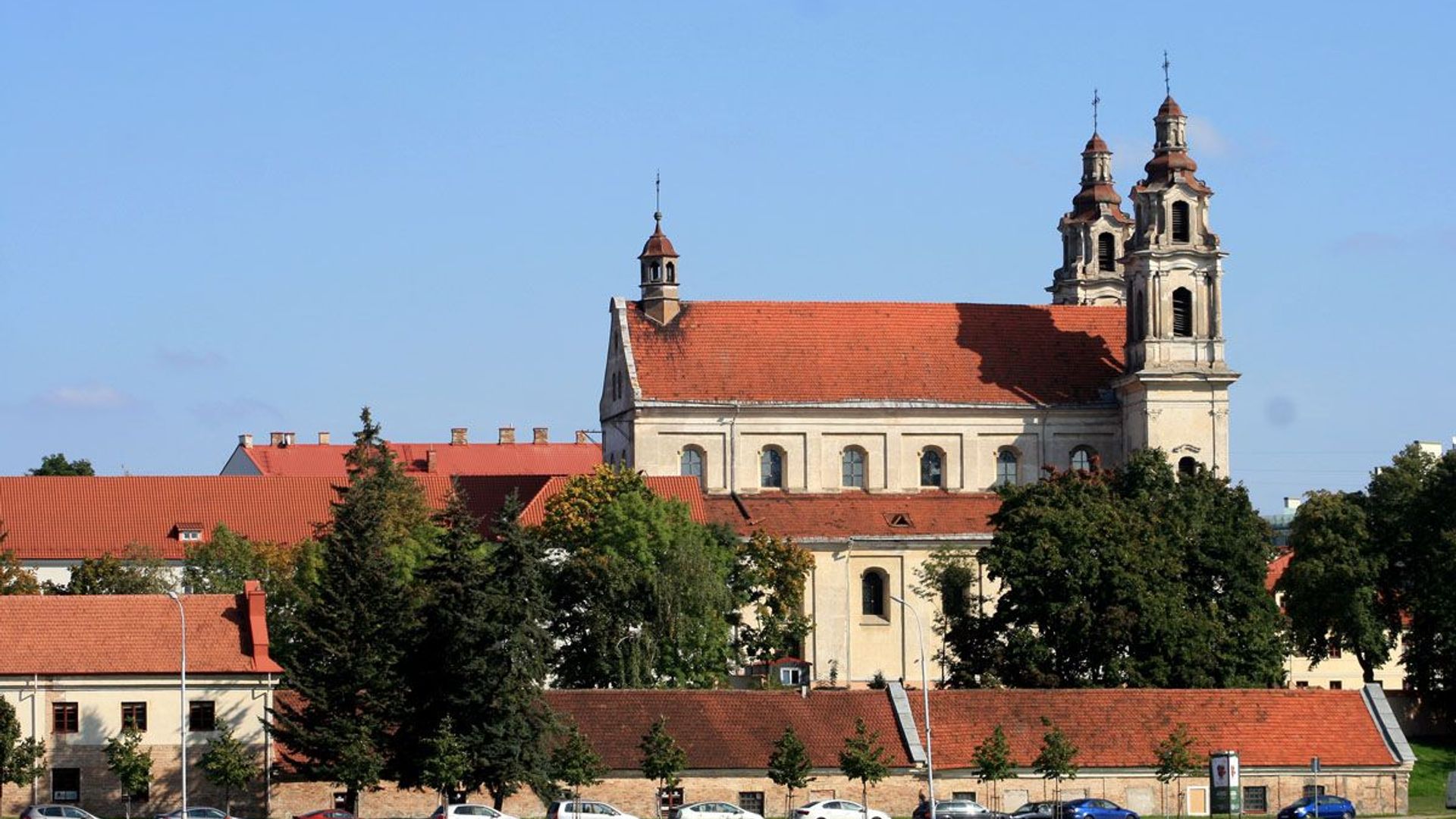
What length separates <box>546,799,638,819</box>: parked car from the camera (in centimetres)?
7081

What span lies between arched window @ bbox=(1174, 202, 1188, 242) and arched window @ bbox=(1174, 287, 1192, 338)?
1.85 m

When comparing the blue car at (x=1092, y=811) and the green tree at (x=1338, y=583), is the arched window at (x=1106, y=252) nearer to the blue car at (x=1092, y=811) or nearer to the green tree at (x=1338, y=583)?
the green tree at (x=1338, y=583)

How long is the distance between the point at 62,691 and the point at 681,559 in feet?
70.9

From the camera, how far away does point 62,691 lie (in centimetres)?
7819

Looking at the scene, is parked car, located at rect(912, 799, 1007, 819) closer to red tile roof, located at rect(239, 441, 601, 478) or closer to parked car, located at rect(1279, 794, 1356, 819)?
parked car, located at rect(1279, 794, 1356, 819)

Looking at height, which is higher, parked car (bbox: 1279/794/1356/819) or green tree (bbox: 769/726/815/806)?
green tree (bbox: 769/726/815/806)

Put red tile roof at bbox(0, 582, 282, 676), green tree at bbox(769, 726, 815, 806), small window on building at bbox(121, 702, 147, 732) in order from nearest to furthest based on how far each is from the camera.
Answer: green tree at bbox(769, 726, 815, 806) < small window on building at bbox(121, 702, 147, 732) < red tile roof at bbox(0, 582, 282, 676)

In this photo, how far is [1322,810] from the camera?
76.1 meters

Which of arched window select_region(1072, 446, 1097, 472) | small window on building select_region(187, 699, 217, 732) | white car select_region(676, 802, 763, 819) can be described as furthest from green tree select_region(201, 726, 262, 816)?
arched window select_region(1072, 446, 1097, 472)

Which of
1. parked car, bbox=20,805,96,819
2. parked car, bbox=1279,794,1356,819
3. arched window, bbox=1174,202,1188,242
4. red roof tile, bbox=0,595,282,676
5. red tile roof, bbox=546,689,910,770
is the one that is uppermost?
arched window, bbox=1174,202,1188,242

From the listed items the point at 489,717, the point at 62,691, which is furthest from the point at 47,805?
the point at 489,717

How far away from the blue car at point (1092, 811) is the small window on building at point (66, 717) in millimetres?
24834

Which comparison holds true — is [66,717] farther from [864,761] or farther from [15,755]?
[864,761]

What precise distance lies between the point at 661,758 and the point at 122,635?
15.3 m
